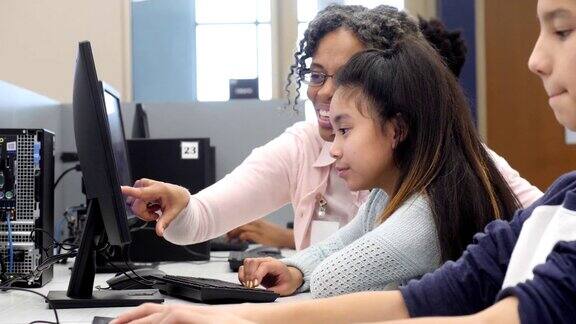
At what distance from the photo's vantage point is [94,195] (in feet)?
4.41

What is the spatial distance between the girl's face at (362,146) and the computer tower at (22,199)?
670mm

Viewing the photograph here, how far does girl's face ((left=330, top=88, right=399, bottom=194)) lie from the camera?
1324 mm

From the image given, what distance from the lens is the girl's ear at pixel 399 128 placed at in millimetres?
1317

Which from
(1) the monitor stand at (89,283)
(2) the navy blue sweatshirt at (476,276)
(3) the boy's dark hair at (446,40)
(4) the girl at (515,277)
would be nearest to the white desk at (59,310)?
(1) the monitor stand at (89,283)

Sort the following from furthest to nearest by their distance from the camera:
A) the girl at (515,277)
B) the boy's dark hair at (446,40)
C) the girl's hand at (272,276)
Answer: the boy's dark hair at (446,40)
the girl's hand at (272,276)
the girl at (515,277)

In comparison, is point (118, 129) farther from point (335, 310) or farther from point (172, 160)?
point (335, 310)

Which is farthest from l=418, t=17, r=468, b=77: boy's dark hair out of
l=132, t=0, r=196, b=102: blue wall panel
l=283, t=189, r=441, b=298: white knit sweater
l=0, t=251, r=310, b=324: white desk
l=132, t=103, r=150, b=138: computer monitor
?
l=132, t=0, r=196, b=102: blue wall panel

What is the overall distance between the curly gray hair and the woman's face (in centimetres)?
1

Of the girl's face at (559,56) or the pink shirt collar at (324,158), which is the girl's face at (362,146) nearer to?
the pink shirt collar at (324,158)

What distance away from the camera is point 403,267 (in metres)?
1.15

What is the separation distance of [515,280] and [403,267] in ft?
1.15

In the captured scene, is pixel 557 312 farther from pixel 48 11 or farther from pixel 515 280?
pixel 48 11

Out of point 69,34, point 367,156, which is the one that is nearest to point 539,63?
point 367,156

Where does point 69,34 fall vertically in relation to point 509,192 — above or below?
above
